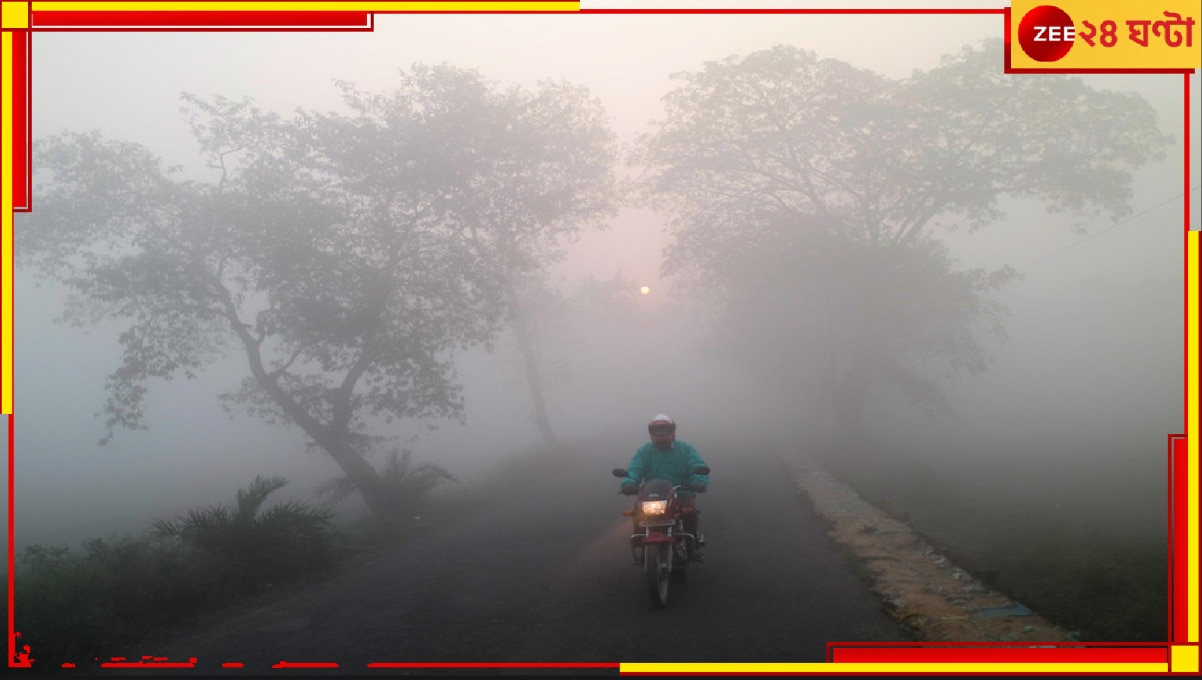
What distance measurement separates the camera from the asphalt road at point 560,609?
288 inches

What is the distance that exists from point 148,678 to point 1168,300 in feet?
232

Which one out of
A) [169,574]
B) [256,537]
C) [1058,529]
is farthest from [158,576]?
[1058,529]

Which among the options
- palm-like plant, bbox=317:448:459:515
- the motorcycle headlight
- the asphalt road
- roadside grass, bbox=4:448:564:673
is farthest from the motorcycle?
palm-like plant, bbox=317:448:459:515

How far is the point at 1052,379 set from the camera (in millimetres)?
A: 57781

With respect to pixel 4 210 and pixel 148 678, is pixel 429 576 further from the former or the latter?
pixel 4 210

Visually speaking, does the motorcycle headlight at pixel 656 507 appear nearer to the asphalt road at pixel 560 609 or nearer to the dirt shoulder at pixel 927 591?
the asphalt road at pixel 560 609

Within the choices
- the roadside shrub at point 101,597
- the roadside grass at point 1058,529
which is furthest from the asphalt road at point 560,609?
the roadside grass at point 1058,529

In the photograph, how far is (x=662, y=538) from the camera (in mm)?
8875

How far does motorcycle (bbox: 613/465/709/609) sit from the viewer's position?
28.2ft

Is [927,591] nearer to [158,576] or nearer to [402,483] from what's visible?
[158,576]

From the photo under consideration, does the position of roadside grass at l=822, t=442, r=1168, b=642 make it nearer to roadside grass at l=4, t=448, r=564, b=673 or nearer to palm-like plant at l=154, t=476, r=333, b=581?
roadside grass at l=4, t=448, r=564, b=673

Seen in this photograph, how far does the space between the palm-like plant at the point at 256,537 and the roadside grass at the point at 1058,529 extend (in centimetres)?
915

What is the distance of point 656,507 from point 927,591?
3065mm

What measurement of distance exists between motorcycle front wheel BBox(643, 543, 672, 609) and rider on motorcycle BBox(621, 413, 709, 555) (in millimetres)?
1222
